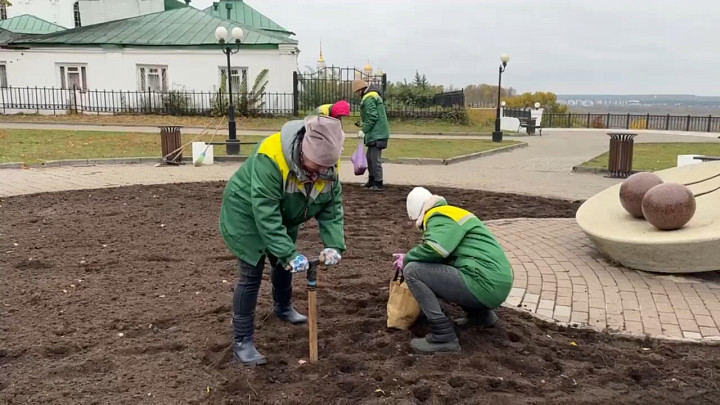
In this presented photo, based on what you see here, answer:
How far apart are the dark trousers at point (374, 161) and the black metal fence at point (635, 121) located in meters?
31.4

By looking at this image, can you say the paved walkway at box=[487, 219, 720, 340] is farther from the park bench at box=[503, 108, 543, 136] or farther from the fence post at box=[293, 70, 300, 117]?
the park bench at box=[503, 108, 543, 136]

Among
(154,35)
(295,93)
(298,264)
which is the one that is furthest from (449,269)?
(154,35)

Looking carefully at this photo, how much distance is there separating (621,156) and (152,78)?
74.6 feet

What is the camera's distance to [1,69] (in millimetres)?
29266

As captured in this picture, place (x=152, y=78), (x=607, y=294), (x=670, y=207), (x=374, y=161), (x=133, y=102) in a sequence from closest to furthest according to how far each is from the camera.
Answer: (x=607, y=294) < (x=670, y=207) < (x=374, y=161) < (x=133, y=102) < (x=152, y=78)

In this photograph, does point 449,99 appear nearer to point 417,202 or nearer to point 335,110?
point 417,202

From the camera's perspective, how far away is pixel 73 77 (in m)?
29.2

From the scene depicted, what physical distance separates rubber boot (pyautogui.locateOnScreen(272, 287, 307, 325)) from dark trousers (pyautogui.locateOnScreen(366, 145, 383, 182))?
19.5 feet

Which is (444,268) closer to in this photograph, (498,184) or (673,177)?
(673,177)

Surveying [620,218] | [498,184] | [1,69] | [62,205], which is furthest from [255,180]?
[1,69]

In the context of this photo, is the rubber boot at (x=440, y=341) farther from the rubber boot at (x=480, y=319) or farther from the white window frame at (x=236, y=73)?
the white window frame at (x=236, y=73)

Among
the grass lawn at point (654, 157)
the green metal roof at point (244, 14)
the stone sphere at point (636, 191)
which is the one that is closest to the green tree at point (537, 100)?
the green metal roof at point (244, 14)

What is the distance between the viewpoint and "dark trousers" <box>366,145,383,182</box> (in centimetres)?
1013

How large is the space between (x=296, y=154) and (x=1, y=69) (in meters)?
31.3
